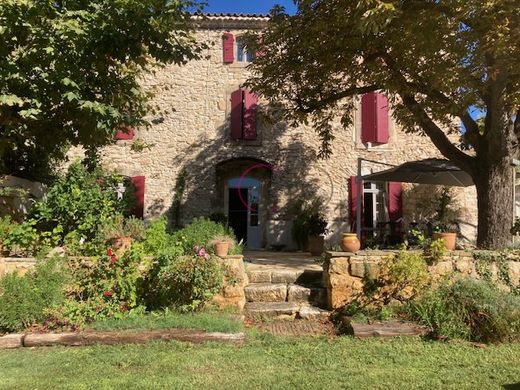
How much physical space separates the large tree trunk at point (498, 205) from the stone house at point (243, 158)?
15.1ft

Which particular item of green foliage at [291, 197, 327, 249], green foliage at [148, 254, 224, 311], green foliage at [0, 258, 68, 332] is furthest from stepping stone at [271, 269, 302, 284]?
green foliage at [291, 197, 327, 249]

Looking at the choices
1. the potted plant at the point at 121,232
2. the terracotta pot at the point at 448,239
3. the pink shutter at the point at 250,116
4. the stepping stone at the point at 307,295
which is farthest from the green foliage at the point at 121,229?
the pink shutter at the point at 250,116

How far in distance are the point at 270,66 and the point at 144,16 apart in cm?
299

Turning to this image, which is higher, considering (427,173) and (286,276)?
(427,173)

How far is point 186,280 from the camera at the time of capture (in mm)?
5031

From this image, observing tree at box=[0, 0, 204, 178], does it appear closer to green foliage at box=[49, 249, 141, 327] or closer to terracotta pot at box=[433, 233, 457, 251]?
green foliage at box=[49, 249, 141, 327]

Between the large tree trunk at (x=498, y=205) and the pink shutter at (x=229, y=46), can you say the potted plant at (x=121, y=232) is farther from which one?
the pink shutter at (x=229, y=46)

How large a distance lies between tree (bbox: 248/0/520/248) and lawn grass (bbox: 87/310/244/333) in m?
3.82

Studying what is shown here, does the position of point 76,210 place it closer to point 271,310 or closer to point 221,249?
→ point 221,249

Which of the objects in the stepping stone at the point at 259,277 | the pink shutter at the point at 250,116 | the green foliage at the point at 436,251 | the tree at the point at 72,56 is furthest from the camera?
the pink shutter at the point at 250,116

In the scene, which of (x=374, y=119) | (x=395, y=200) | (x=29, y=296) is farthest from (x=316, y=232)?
(x=29, y=296)

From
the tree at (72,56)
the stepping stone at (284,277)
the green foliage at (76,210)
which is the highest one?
the tree at (72,56)

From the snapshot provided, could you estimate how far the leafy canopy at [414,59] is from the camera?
5.02 meters

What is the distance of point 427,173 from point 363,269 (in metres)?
4.65
